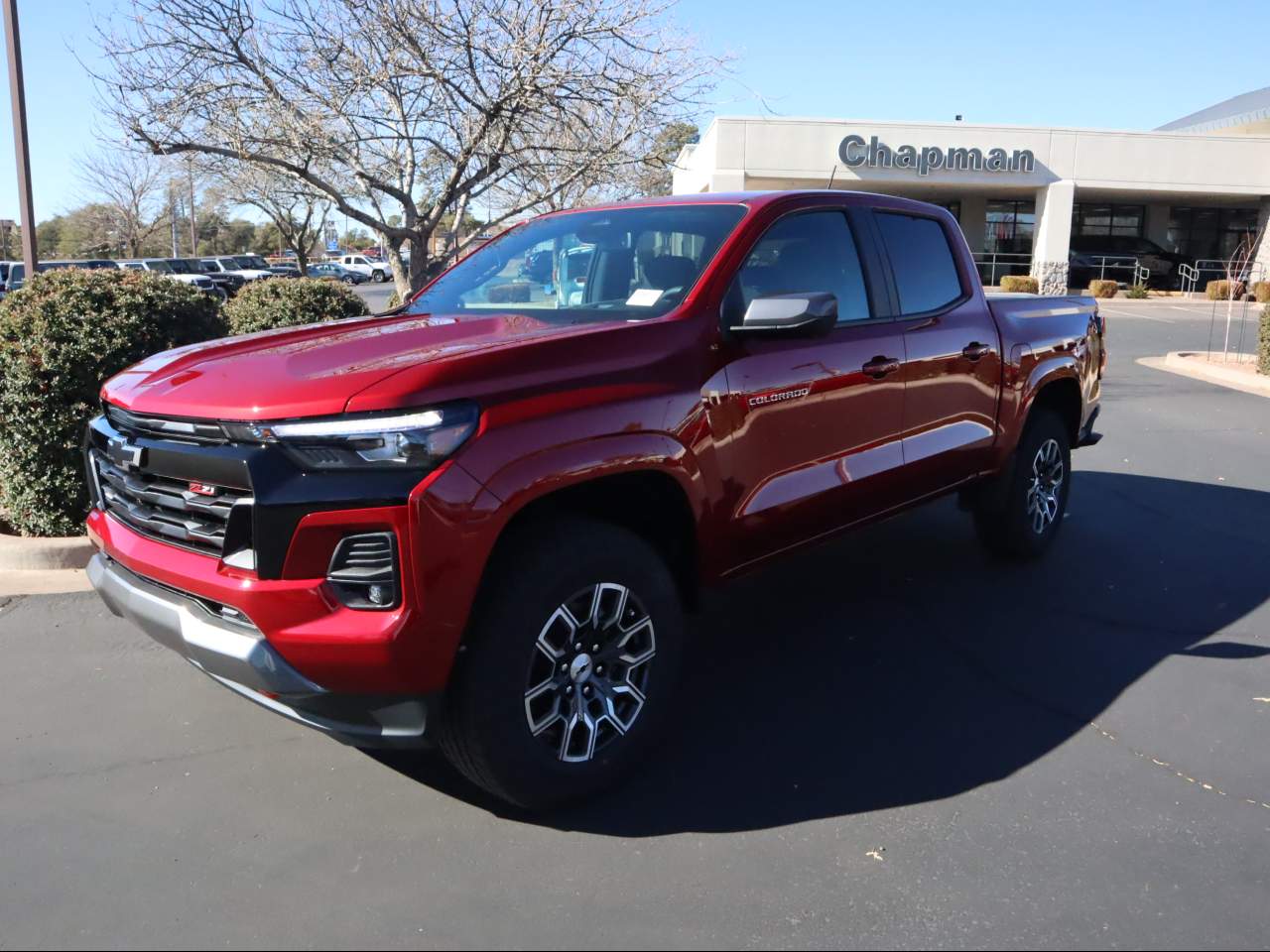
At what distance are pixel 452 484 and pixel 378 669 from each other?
20.7 inches

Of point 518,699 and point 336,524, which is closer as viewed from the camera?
point 336,524

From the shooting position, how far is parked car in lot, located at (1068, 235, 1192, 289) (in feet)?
129

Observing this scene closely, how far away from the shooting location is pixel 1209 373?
1487 centimetres

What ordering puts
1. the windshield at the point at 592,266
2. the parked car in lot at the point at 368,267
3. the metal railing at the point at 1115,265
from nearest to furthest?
1. the windshield at the point at 592,266
2. the metal railing at the point at 1115,265
3. the parked car in lot at the point at 368,267

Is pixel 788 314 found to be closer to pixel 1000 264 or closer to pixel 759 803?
pixel 759 803

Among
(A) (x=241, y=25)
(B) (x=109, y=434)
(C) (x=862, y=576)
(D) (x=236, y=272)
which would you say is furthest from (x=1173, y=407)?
(D) (x=236, y=272)

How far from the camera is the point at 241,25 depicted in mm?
10164

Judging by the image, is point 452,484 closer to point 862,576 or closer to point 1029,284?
point 862,576

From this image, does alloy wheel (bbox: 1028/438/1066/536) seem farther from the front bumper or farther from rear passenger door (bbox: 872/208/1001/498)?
the front bumper

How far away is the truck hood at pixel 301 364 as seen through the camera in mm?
2842

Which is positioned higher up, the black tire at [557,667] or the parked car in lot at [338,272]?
the parked car in lot at [338,272]

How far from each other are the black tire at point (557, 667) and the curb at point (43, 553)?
3.56 metres

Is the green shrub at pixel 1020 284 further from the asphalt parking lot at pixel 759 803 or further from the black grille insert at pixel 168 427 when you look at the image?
the black grille insert at pixel 168 427

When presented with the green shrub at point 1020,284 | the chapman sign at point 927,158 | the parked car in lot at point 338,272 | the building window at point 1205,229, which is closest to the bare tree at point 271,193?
the parked car in lot at point 338,272
